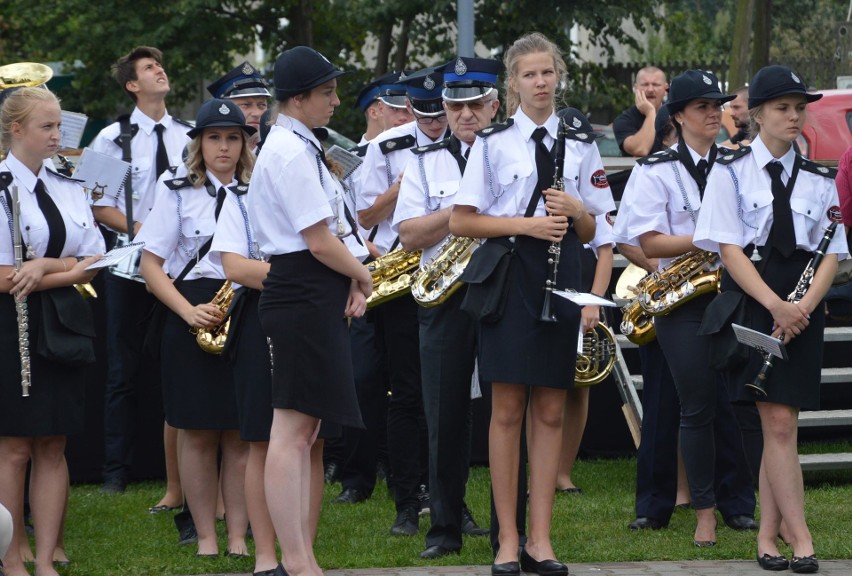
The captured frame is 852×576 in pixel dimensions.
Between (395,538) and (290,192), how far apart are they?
2.12 metres

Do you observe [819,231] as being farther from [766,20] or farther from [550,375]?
[766,20]

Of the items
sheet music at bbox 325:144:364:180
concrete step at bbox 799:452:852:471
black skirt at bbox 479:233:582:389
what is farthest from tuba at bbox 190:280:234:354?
concrete step at bbox 799:452:852:471

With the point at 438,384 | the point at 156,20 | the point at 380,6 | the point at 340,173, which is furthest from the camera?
the point at 156,20

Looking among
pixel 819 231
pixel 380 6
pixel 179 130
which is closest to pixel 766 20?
pixel 380 6

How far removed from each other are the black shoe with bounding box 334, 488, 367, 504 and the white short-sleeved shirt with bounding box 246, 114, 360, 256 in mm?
2571

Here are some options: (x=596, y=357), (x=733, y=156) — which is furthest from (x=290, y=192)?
(x=596, y=357)

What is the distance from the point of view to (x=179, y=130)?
337 inches

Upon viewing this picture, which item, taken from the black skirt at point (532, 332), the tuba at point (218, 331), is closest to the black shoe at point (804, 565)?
the black skirt at point (532, 332)

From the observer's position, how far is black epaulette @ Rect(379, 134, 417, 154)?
7.45 metres

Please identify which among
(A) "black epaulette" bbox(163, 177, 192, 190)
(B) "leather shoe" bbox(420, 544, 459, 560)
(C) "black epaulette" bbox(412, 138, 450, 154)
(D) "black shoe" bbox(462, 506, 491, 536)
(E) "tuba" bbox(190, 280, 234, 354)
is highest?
(C) "black epaulette" bbox(412, 138, 450, 154)

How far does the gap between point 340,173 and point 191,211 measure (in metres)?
1.02

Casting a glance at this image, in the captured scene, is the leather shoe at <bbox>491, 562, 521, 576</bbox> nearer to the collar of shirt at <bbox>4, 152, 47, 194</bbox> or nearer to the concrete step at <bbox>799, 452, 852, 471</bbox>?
the collar of shirt at <bbox>4, 152, 47, 194</bbox>

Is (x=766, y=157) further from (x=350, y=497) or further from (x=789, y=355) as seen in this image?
(x=350, y=497)

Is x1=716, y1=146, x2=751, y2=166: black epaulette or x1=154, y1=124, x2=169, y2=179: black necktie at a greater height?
x1=716, y1=146, x2=751, y2=166: black epaulette
